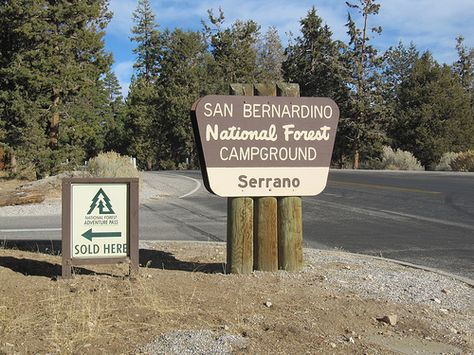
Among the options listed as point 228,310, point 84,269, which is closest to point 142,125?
point 84,269

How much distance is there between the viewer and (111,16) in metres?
26.0

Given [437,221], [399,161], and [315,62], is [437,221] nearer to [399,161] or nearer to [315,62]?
[399,161]

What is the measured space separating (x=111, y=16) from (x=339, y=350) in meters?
24.6

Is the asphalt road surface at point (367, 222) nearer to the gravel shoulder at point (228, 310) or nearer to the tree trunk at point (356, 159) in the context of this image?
the gravel shoulder at point (228, 310)

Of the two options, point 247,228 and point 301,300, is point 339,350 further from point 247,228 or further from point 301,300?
point 247,228

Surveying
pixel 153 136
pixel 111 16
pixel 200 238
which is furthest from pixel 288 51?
pixel 200 238

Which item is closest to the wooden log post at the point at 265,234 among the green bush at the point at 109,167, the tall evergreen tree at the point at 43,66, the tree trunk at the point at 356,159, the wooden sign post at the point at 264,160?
the wooden sign post at the point at 264,160

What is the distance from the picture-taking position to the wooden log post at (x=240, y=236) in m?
6.25

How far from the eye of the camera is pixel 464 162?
3328 centimetres

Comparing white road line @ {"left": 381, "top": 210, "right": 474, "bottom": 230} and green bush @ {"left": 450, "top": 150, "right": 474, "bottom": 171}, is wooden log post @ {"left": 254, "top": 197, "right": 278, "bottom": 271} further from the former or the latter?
green bush @ {"left": 450, "top": 150, "right": 474, "bottom": 171}

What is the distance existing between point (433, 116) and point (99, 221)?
40.1 meters

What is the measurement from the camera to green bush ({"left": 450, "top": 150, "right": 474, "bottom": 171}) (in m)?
32.6

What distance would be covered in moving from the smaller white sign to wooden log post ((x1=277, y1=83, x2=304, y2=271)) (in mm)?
1793

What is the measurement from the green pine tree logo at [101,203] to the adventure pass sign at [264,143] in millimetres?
1127
